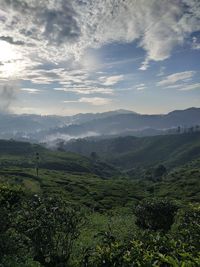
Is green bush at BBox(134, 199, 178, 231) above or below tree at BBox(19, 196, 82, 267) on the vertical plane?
below

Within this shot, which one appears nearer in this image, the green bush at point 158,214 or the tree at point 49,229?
the tree at point 49,229

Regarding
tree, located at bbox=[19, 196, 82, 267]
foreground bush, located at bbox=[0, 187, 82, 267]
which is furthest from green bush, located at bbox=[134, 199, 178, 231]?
tree, located at bbox=[19, 196, 82, 267]

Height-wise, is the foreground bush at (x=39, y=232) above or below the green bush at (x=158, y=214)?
above

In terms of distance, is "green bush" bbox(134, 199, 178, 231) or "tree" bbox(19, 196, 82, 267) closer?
"tree" bbox(19, 196, 82, 267)

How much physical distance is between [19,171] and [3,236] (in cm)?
16945

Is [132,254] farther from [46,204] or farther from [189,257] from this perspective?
[46,204]

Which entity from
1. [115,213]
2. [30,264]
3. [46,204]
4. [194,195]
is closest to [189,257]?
[46,204]

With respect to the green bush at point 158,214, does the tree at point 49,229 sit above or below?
above

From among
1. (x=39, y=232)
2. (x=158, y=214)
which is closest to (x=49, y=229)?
(x=39, y=232)

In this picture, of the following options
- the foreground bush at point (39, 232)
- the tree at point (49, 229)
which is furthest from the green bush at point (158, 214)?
the tree at point (49, 229)

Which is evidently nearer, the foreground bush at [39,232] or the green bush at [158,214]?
the foreground bush at [39,232]

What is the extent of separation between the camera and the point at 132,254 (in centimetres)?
1369

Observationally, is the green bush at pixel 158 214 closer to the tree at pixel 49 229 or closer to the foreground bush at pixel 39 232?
the foreground bush at pixel 39 232

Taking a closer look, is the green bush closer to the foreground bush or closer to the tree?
the foreground bush
